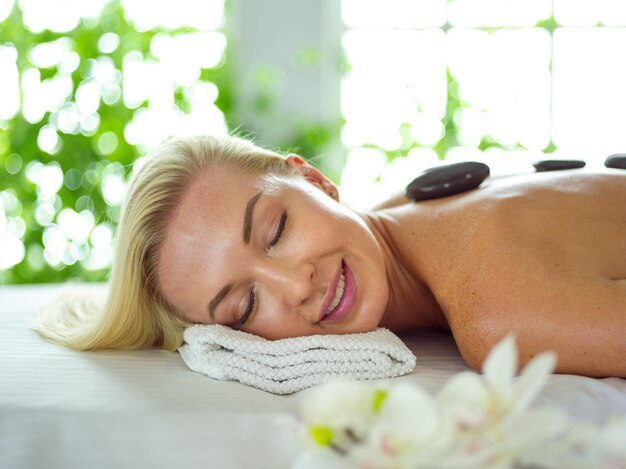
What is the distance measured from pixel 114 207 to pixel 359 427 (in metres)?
3.25

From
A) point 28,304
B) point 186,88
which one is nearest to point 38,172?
point 186,88

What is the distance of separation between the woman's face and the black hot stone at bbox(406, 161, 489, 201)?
0.90 feet

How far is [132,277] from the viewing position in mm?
1733

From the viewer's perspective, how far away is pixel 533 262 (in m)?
1.47

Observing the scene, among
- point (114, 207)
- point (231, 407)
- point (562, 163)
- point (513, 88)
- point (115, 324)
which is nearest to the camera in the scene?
point (231, 407)

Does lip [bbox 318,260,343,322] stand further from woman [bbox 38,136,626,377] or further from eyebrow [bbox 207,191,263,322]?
eyebrow [bbox 207,191,263,322]

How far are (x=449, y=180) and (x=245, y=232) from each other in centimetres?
54

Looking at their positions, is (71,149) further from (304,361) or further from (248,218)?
(304,361)

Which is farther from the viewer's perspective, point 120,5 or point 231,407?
point 120,5

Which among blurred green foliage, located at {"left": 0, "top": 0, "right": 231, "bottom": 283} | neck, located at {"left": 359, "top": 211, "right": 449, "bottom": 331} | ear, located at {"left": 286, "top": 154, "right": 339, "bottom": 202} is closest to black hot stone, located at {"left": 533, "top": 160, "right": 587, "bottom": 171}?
neck, located at {"left": 359, "top": 211, "right": 449, "bottom": 331}

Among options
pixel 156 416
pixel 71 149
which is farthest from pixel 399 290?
pixel 71 149

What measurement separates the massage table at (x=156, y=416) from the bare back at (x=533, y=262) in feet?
0.25

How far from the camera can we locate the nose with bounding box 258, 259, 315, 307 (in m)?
1.49

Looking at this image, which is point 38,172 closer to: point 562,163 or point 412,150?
point 412,150
